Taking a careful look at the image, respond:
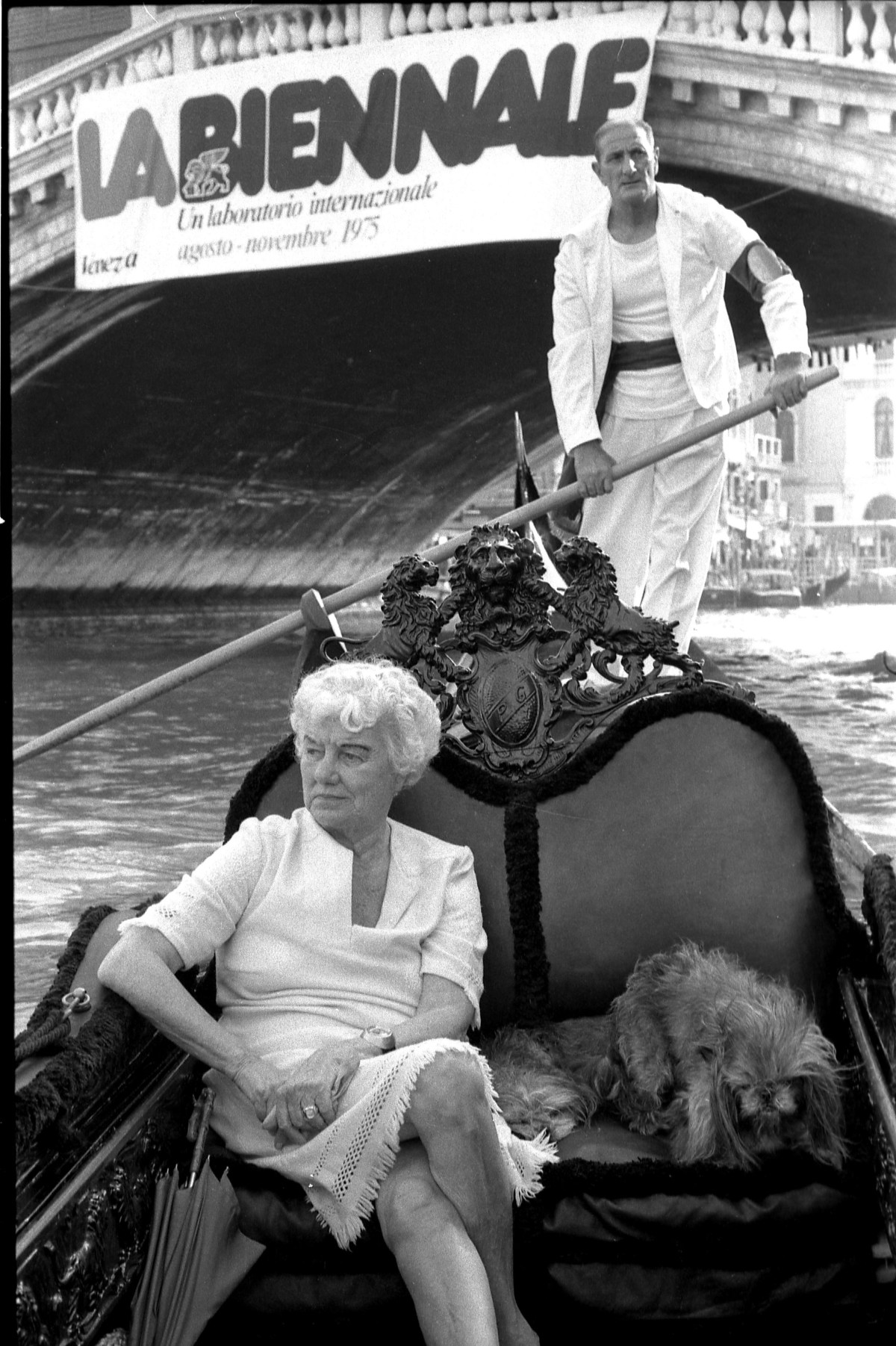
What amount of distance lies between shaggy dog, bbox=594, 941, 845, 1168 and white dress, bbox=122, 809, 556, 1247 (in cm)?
15

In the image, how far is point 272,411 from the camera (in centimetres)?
402

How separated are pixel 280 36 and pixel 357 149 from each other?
345 mm

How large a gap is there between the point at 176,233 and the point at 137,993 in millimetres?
2650

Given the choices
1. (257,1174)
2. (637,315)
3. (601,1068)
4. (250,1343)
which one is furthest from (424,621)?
(637,315)

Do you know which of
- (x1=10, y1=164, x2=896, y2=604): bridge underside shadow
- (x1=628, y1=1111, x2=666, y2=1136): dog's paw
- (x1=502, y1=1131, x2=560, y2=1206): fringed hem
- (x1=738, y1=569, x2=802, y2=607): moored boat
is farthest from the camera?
(x1=10, y1=164, x2=896, y2=604): bridge underside shadow

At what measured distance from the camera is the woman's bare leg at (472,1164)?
5.09ft

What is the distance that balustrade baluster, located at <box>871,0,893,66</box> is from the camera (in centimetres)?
342

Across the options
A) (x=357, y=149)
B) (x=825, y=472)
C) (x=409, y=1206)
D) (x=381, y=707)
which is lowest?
(x=409, y=1206)

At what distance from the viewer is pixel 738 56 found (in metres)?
3.65

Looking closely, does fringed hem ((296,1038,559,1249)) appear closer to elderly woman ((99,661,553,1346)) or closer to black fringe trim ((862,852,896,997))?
Result: elderly woman ((99,661,553,1346))

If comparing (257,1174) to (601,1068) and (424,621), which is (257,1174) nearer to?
(601,1068)

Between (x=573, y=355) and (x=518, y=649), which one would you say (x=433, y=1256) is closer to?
(x=518, y=649)

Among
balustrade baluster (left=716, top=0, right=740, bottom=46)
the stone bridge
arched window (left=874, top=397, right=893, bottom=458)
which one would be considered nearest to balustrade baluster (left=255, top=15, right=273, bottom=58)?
the stone bridge

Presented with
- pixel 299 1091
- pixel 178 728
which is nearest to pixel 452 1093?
pixel 299 1091
